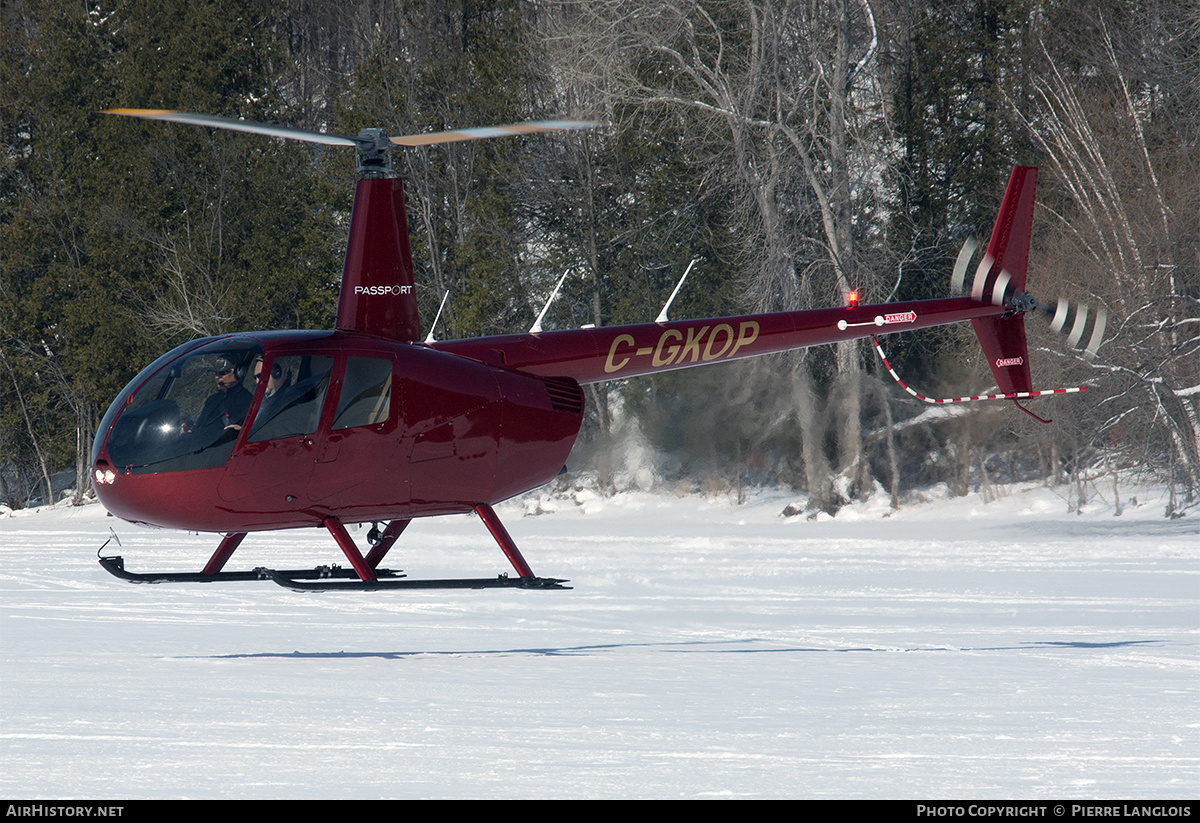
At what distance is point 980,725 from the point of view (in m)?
6.00

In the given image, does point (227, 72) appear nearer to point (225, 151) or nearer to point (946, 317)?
point (225, 151)

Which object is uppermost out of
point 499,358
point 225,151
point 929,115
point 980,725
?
point 929,115

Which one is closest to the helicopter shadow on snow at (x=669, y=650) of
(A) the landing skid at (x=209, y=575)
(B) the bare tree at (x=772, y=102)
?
(A) the landing skid at (x=209, y=575)

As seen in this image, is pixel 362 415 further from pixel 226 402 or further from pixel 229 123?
pixel 229 123

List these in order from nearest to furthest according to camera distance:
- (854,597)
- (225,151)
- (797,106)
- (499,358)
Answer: (499,358) → (854,597) → (797,106) → (225,151)

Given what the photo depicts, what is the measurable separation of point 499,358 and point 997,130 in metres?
20.5

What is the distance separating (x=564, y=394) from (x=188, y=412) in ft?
8.95

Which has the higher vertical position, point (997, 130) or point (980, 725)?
point (997, 130)

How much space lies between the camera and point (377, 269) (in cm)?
839

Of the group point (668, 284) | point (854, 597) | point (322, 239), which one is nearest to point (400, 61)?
point (322, 239)

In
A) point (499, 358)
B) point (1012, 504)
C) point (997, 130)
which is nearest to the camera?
point (499, 358)

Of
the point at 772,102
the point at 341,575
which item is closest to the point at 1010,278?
the point at 341,575

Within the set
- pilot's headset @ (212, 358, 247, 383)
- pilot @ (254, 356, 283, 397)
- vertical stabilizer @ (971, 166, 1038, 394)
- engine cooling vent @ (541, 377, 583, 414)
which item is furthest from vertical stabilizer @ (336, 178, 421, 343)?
vertical stabilizer @ (971, 166, 1038, 394)

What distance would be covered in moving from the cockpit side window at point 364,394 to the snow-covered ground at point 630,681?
1625 mm
